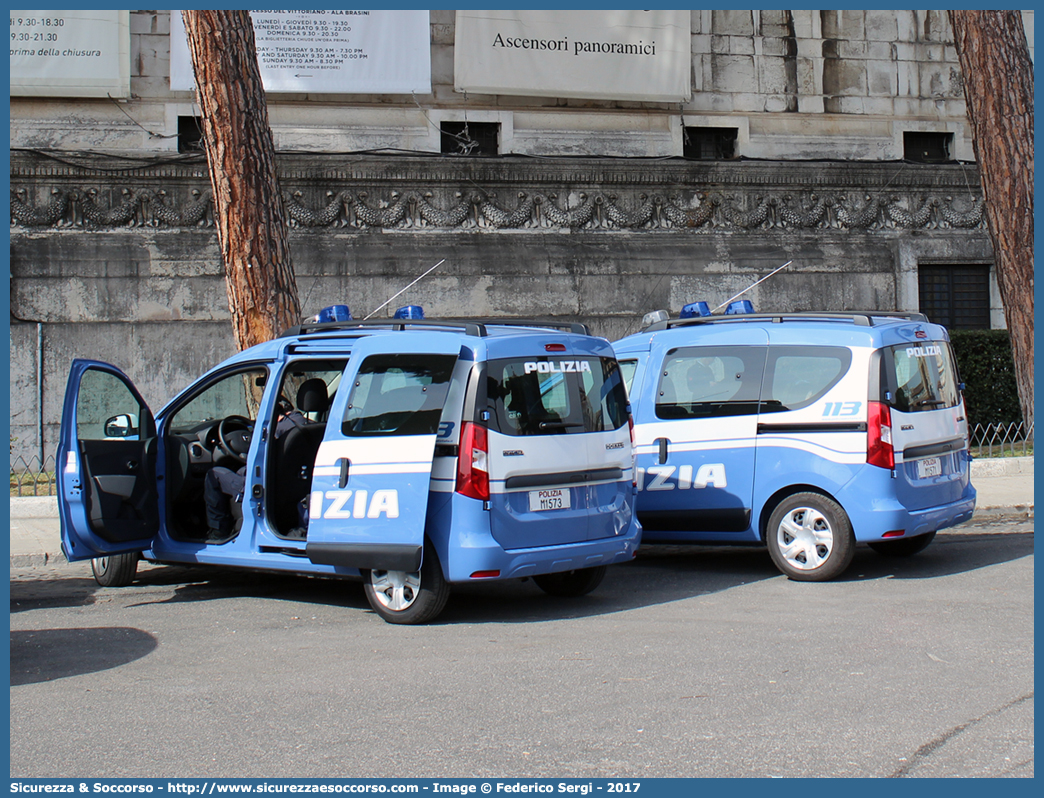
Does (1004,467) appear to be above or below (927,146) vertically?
below

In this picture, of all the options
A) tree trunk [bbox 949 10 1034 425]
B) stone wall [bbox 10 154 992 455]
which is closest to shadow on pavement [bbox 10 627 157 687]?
stone wall [bbox 10 154 992 455]

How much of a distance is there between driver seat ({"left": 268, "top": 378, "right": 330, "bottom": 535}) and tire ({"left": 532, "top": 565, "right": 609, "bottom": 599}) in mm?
1782

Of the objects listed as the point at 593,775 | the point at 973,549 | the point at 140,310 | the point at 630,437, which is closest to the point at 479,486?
the point at 630,437

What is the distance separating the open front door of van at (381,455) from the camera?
6531 millimetres

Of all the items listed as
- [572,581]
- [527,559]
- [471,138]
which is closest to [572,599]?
[572,581]

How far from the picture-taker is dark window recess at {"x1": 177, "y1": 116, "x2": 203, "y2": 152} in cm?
1702

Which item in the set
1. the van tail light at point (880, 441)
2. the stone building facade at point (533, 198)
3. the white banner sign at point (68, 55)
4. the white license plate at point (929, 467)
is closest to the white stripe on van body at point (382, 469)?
the van tail light at point (880, 441)

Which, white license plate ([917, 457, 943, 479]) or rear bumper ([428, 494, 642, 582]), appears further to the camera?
white license plate ([917, 457, 943, 479])

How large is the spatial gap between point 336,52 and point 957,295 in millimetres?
11169

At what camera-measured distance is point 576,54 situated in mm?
18078

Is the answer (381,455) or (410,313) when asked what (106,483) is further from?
(410,313)

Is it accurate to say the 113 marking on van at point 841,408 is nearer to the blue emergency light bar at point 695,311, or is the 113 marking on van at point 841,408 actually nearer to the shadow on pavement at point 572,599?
the shadow on pavement at point 572,599

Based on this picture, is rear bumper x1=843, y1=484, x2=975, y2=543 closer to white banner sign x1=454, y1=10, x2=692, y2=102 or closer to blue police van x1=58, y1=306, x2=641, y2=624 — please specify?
blue police van x1=58, y1=306, x2=641, y2=624

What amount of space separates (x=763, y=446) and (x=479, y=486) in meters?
2.69
